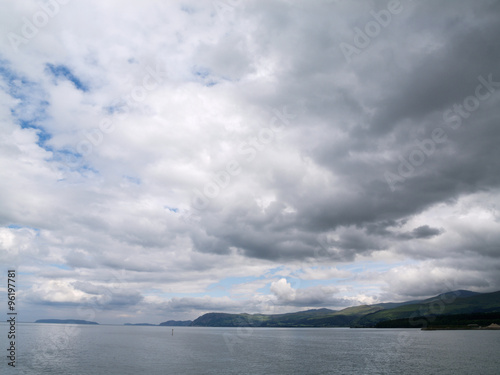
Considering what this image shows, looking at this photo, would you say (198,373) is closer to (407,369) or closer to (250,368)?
(250,368)

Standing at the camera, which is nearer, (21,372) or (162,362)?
(21,372)

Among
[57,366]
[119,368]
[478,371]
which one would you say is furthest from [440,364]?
[57,366]

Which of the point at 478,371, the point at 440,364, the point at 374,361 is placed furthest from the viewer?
the point at 374,361

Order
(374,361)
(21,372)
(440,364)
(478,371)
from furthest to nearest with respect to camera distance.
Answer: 1. (374,361)
2. (440,364)
3. (478,371)
4. (21,372)

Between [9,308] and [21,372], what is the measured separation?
1499 inches

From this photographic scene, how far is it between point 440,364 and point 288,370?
48.7 meters

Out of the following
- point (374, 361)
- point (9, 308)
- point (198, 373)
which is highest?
point (9, 308)

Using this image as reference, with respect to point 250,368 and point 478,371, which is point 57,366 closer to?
point 250,368

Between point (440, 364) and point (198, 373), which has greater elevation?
point (198, 373)

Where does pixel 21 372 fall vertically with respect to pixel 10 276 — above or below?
below

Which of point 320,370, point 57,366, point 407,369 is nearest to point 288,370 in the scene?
point 320,370

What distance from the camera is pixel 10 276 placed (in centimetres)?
5153

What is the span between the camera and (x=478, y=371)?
3324 inches

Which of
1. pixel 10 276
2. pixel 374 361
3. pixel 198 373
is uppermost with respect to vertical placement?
pixel 10 276
